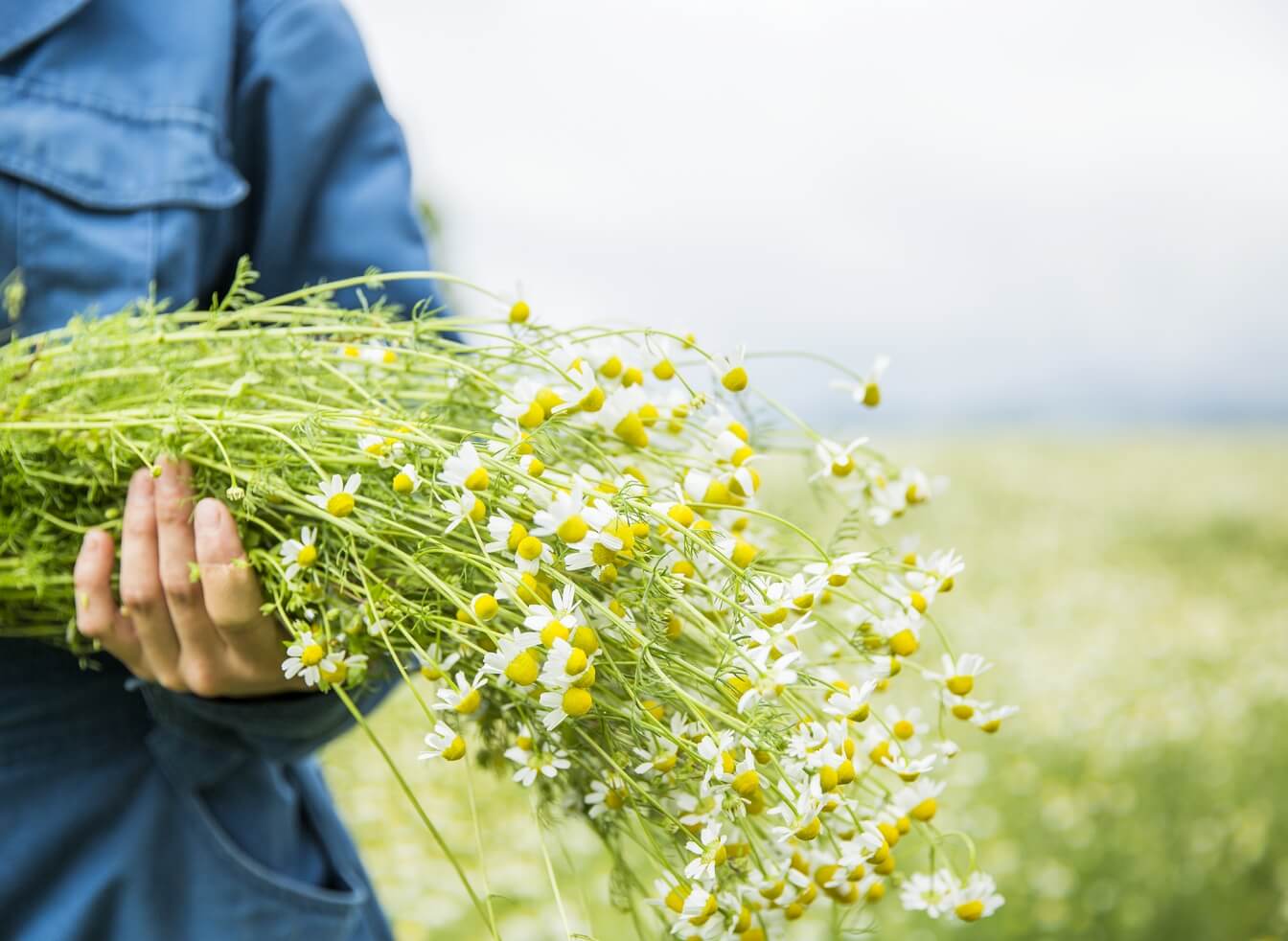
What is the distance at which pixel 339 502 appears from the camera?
2.32 feet

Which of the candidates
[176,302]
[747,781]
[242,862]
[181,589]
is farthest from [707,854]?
[176,302]

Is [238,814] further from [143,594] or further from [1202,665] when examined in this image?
[1202,665]

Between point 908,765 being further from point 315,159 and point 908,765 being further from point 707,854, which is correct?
point 315,159

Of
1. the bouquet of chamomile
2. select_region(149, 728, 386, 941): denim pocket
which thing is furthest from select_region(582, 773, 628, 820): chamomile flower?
select_region(149, 728, 386, 941): denim pocket

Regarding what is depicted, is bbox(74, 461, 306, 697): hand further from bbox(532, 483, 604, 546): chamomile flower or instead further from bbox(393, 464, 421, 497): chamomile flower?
bbox(532, 483, 604, 546): chamomile flower

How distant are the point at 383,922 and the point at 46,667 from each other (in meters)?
0.48

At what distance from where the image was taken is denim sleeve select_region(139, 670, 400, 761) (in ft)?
3.36

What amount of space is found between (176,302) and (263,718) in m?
0.49

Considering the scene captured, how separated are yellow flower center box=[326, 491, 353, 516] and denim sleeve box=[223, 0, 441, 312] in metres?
0.60

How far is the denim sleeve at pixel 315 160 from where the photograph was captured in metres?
1.29

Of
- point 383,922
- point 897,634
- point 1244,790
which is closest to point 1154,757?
point 1244,790

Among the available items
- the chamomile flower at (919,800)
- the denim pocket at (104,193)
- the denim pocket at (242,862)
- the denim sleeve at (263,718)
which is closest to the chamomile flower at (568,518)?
the chamomile flower at (919,800)

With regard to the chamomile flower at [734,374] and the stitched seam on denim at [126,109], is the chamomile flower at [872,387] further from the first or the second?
the stitched seam on denim at [126,109]

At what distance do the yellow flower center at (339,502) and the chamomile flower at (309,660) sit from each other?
85 mm
